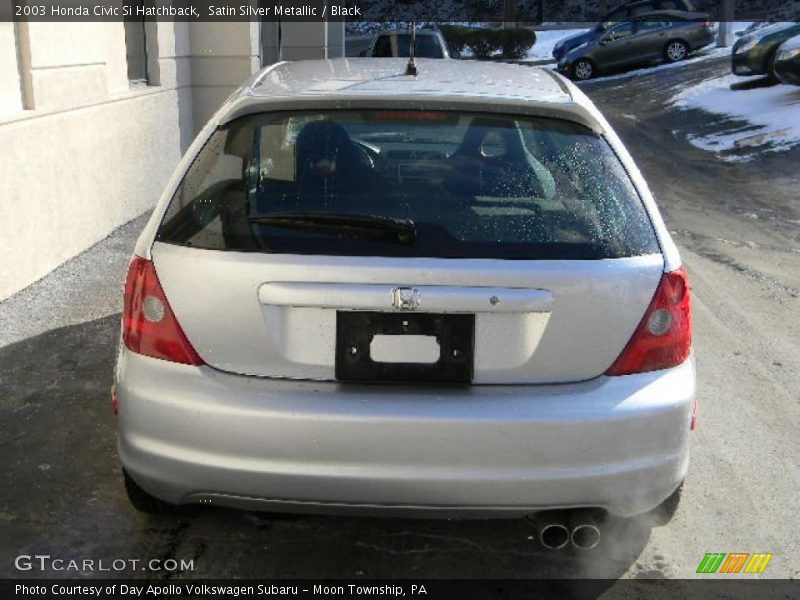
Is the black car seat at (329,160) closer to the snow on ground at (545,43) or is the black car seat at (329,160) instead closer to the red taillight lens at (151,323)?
the red taillight lens at (151,323)

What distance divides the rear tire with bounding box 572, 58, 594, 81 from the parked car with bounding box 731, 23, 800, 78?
779cm

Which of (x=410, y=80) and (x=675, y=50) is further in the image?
(x=675, y=50)

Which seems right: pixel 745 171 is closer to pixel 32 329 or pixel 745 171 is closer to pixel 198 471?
pixel 32 329

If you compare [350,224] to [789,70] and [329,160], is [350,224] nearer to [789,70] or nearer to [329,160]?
[329,160]

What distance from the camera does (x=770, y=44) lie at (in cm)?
1738

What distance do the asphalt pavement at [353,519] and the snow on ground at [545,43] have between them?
88.9ft

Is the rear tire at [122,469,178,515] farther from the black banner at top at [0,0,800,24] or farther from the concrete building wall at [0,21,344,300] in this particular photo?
the black banner at top at [0,0,800,24]

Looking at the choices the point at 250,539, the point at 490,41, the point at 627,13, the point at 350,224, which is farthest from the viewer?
the point at 490,41

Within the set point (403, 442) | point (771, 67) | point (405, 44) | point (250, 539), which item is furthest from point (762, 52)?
point (403, 442)

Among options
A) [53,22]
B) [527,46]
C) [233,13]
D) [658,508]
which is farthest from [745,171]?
[527,46]

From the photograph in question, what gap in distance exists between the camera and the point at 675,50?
25625 mm

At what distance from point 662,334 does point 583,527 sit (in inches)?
25.7

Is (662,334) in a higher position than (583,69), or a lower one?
higher

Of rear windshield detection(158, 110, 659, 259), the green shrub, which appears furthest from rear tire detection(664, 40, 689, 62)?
rear windshield detection(158, 110, 659, 259)
